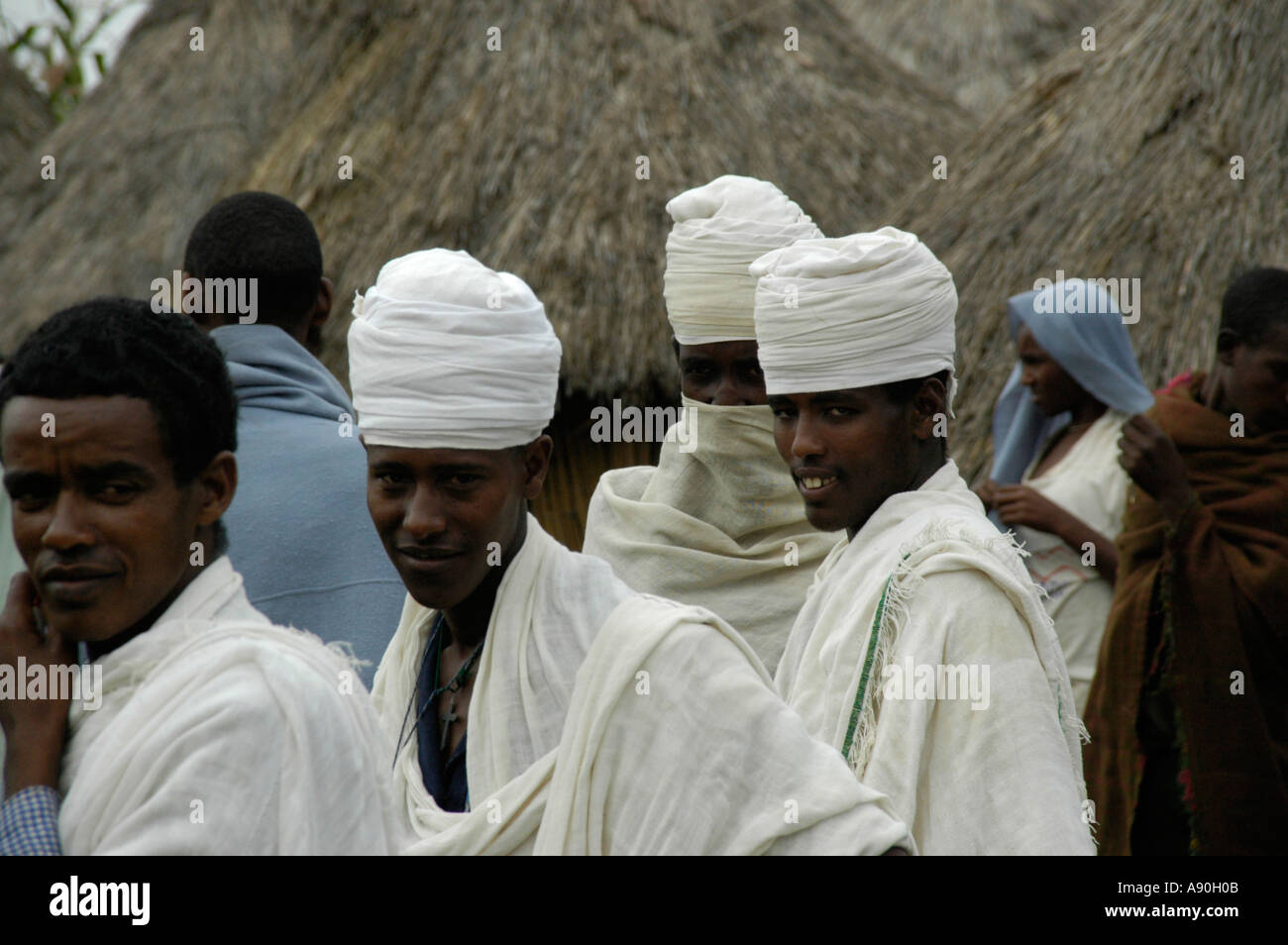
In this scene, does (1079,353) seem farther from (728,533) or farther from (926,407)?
(926,407)

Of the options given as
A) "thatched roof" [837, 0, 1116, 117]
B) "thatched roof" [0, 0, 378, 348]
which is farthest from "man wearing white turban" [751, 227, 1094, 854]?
"thatched roof" [837, 0, 1116, 117]

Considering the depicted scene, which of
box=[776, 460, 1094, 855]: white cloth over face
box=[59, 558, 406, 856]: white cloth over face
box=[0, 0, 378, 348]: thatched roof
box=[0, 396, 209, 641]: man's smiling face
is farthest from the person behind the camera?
box=[0, 0, 378, 348]: thatched roof

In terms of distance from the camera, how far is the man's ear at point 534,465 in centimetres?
324

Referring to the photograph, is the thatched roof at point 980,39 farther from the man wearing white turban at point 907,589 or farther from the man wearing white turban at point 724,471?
the man wearing white turban at point 907,589

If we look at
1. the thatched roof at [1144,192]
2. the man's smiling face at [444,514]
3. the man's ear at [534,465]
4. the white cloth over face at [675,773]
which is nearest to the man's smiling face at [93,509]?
the white cloth over face at [675,773]

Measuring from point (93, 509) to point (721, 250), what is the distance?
2390 mm

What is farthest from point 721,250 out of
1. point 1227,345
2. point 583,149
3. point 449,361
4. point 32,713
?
point 583,149

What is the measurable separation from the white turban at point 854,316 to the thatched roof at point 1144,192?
12.0 feet

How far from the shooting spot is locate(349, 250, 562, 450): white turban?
3111 mm

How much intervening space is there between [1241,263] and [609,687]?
5.24 m

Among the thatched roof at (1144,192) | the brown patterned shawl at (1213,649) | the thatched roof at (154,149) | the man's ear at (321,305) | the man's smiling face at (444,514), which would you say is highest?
the thatched roof at (154,149)

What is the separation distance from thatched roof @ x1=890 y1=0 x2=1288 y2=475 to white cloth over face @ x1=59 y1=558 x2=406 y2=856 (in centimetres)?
531

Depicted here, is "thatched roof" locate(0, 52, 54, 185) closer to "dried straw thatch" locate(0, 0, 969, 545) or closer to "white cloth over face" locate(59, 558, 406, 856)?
"dried straw thatch" locate(0, 0, 969, 545)

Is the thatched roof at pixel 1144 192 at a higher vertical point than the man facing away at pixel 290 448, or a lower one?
higher
